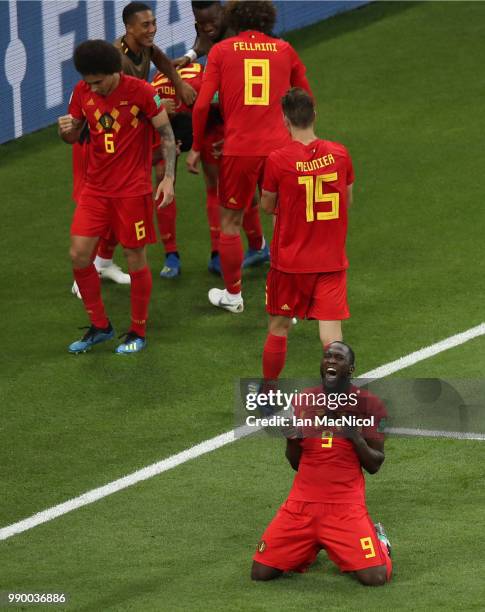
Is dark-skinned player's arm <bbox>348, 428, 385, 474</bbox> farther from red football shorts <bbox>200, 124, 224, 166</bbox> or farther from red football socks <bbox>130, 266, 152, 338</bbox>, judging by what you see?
red football shorts <bbox>200, 124, 224, 166</bbox>

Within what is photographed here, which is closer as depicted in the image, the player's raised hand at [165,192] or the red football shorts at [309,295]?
the red football shorts at [309,295]

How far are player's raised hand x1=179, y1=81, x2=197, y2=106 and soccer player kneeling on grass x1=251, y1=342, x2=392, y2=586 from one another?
454 cm

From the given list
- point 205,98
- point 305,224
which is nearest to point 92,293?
point 205,98

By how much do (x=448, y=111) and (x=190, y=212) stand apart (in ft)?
10.8

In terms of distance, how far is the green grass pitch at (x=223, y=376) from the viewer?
691cm

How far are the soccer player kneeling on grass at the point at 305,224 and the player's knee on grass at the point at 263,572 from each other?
80.1 inches

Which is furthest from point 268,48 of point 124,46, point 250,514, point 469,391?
point 250,514

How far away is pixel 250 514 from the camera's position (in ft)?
25.3

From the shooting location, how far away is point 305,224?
27.5ft

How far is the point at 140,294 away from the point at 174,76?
1.84 meters

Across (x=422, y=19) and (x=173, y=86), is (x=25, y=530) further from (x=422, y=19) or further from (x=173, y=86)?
(x=422, y=19)

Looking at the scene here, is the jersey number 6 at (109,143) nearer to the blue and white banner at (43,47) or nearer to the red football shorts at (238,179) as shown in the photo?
the red football shorts at (238,179)
